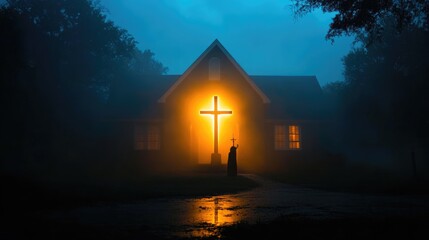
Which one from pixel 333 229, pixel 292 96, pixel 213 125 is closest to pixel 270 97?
pixel 292 96

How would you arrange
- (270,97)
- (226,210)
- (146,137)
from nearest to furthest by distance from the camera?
(226,210) < (146,137) < (270,97)

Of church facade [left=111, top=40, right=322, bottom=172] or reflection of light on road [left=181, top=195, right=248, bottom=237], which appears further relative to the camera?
church facade [left=111, top=40, right=322, bottom=172]

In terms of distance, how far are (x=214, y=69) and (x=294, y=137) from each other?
274 inches

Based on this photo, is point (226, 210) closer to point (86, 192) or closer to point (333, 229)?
point (333, 229)

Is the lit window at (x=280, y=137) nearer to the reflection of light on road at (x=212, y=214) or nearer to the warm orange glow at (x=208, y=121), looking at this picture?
the warm orange glow at (x=208, y=121)

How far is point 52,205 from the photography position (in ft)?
38.6

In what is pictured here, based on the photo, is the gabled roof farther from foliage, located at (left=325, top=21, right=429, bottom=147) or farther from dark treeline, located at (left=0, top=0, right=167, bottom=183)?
foliage, located at (left=325, top=21, right=429, bottom=147)

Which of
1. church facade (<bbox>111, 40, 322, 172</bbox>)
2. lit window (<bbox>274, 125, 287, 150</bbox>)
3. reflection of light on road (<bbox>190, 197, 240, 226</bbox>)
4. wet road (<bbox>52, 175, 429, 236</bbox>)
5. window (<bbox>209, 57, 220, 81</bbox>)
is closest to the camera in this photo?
wet road (<bbox>52, 175, 429, 236</bbox>)

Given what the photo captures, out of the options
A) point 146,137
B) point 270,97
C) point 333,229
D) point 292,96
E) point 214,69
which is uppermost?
point 214,69

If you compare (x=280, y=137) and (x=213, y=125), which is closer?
(x=213, y=125)

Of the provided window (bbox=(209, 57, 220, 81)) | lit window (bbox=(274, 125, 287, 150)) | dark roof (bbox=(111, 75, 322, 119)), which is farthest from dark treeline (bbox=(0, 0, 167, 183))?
lit window (bbox=(274, 125, 287, 150))

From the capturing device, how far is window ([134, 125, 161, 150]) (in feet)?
100

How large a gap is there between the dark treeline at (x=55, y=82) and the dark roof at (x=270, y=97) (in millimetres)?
1338

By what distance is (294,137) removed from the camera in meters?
31.5
